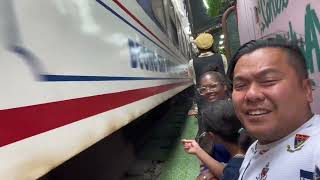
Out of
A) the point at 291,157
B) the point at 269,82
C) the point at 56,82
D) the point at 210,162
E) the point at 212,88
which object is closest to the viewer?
the point at 291,157

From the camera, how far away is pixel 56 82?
1281 mm

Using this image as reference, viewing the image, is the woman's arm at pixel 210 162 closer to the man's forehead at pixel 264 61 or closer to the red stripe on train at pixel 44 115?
the red stripe on train at pixel 44 115

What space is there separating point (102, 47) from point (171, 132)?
4282mm

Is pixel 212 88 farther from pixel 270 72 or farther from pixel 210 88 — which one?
pixel 270 72

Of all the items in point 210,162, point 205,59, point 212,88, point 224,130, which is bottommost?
point 210,162

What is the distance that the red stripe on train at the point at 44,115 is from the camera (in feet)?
3.17

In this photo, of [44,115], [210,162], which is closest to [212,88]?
[210,162]

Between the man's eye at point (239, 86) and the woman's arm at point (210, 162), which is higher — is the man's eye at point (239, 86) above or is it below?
above

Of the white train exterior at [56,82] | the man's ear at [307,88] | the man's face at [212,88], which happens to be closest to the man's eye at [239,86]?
the man's ear at [307,88]

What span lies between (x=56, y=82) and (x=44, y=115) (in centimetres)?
17

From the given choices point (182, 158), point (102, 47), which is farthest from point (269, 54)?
point (182, 158)

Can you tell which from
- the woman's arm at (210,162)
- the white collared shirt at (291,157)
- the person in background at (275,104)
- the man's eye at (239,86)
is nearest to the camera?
the white collared shirt at (291,157)

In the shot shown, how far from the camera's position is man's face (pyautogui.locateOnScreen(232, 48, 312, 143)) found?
41.5 inches

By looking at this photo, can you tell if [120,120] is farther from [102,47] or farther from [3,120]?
[3,120]
